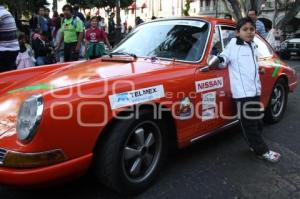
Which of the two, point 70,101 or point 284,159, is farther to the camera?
point 284,159

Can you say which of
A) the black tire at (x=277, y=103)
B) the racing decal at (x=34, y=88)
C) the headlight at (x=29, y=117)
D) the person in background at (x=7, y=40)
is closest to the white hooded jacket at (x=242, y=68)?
the black tire at (x=277, y=103)

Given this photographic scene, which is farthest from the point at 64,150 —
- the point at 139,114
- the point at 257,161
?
the point at 257,161

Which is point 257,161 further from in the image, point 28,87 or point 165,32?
point 28,87

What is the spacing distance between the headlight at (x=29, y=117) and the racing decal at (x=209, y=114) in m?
1.81

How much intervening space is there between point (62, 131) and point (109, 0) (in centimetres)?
3757

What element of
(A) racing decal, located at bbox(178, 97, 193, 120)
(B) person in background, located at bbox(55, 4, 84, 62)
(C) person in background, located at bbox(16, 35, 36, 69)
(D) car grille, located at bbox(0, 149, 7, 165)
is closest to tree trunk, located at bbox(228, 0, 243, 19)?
(B) person in background, located at bbox(55, 4, 84, 62)

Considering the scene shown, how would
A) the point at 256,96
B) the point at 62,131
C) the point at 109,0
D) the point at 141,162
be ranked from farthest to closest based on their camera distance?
the point at 109,0, the point at 256,96, the point at 141,162, the point at 62,131

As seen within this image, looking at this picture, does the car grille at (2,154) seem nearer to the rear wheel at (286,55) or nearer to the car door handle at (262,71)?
the car door handle at (262,71)

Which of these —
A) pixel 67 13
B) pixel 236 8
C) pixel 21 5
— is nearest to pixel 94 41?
pixel 67 13

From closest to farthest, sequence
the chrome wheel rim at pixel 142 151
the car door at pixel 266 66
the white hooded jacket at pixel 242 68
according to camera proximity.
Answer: the chrome wheel rim at pixel 142 151, the white hooded jacket at pixel 242 68, the car door at pixel 266 66

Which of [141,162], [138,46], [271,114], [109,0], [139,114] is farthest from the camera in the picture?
[109,0]

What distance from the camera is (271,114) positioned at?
5.87 m

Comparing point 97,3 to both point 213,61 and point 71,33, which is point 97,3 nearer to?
point 71,33

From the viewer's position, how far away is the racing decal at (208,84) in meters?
4.15
